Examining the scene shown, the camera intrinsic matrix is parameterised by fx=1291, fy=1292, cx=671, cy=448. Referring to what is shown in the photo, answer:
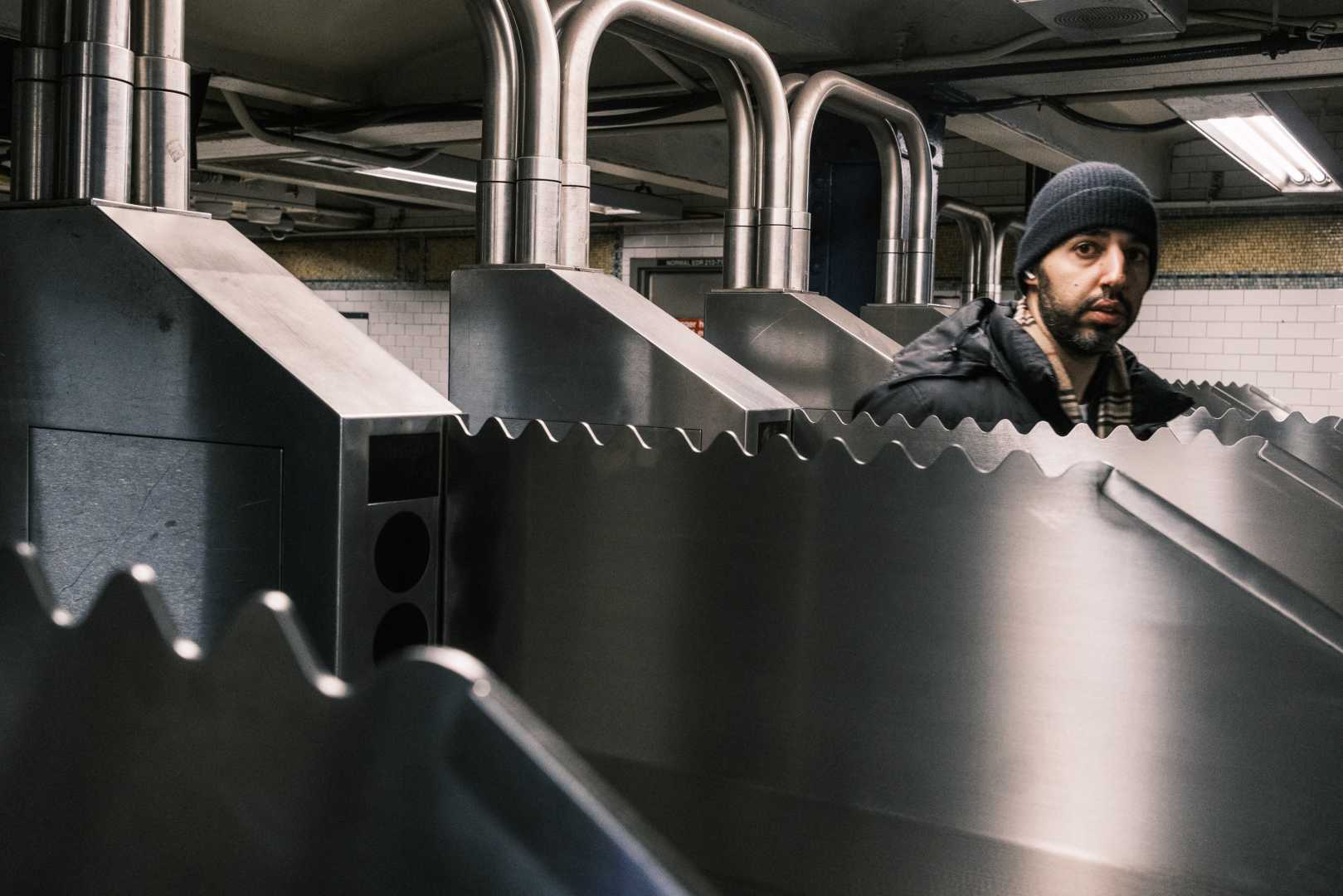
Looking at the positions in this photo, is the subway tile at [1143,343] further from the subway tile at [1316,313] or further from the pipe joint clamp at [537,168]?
the pipe joint clamp at [537,168]

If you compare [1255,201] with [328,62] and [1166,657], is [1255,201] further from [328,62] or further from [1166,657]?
[1166,657]

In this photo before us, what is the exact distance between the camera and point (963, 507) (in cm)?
84

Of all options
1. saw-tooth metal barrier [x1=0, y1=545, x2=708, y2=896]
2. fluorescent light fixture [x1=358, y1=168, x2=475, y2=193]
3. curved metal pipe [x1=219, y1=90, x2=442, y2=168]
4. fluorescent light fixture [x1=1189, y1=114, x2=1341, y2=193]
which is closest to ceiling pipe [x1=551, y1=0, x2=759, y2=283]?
saw-tooth metal barrier [x1=0, y1=545, x2=708, y2=896]

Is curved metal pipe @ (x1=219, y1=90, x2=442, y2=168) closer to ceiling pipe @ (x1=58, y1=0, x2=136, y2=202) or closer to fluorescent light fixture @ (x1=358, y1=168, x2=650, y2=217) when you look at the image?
fluorescent light fixture @ (x1=358, y1=168, x2=650, y2=217)

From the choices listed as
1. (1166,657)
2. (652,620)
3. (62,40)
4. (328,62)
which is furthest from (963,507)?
(328,62)

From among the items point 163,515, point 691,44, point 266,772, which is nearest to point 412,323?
point 691,44

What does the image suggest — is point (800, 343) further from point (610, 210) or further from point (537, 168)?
point (610, 210)

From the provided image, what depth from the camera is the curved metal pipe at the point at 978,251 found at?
5.59 meters

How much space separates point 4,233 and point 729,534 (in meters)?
0.65

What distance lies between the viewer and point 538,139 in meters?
1.43

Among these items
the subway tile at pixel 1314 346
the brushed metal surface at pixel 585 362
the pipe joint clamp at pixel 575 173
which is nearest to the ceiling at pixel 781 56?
the pipe joint clamp at pixel 575 173

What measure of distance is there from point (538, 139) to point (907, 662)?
0.81 metres

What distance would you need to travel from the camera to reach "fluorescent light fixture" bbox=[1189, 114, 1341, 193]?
147 inches

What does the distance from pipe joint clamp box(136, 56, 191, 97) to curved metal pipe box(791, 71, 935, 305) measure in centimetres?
110
